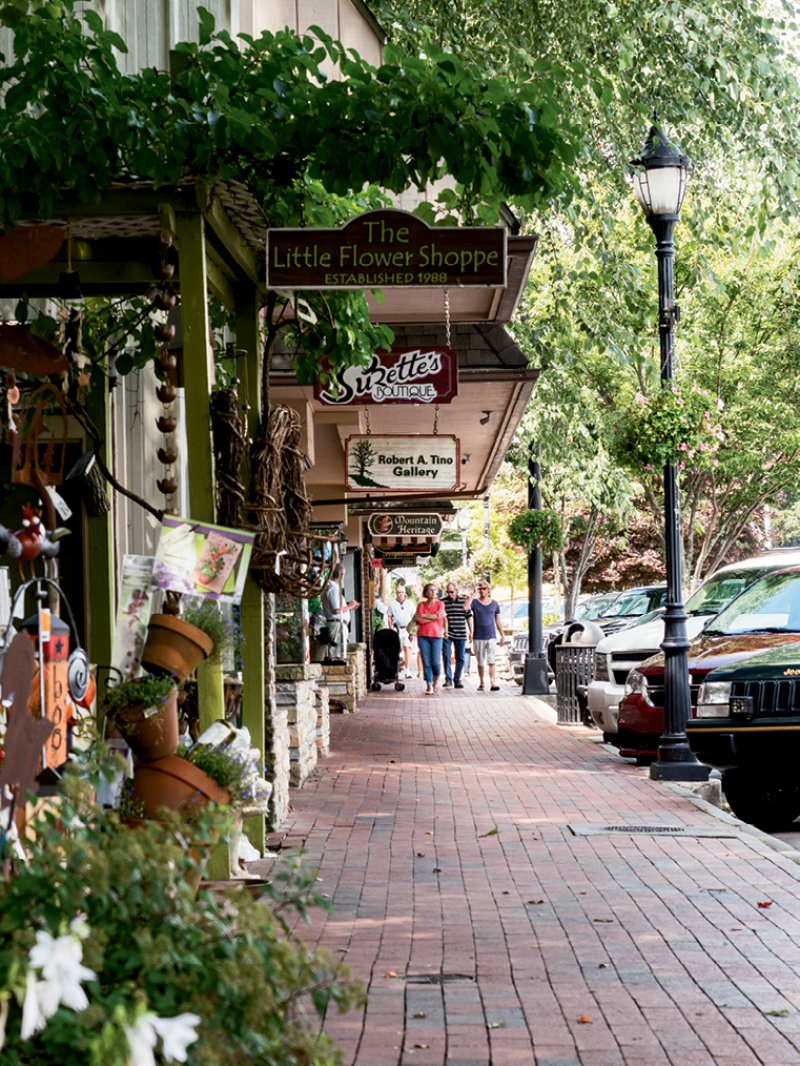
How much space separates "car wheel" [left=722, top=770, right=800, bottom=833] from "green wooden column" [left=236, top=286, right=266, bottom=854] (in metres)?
4.52

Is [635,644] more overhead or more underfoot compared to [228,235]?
more underfoot

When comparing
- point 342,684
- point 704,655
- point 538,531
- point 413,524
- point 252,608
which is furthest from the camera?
point 413,524

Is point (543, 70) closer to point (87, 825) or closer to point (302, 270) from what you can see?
point (302, 270)

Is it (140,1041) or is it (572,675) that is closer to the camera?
(140,1041)

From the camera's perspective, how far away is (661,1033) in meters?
4.59

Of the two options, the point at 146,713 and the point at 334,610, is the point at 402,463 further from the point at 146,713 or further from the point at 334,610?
the point at 146,713

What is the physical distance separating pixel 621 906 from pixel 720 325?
2047cm

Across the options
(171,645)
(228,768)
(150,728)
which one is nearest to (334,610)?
(228,768)

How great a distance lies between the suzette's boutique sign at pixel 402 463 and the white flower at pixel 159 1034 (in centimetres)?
1187

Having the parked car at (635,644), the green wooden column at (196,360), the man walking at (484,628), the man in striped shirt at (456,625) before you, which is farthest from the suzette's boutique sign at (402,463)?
the man in striped shirt at (456,625)

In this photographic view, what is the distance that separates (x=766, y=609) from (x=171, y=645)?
7.76m

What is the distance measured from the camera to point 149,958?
233 cm

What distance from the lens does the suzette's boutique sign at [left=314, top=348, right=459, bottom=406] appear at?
37.6 feet

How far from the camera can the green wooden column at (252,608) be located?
7367 mm
